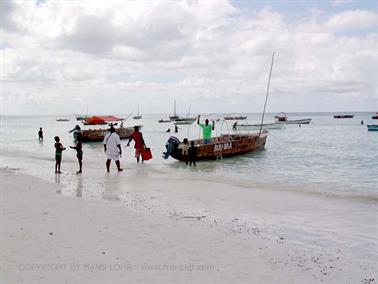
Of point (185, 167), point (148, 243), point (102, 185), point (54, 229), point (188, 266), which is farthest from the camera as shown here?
point (185, 167)

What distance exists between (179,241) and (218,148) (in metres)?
15.5

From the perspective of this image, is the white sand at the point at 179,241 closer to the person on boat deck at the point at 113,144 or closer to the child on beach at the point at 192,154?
the person on boat deck at the point at 113,144

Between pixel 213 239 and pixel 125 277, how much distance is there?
1.81 meters

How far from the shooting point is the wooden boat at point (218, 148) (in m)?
19.0

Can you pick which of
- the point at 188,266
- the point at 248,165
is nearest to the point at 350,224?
the point at 188,266

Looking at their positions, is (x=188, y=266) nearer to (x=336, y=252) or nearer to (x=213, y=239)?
(x=213, y=239)

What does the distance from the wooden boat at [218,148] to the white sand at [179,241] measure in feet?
31.4

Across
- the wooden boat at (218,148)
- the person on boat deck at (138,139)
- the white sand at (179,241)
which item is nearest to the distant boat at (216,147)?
the wooden boat at (218,148)

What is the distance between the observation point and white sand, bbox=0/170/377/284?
4.64 m

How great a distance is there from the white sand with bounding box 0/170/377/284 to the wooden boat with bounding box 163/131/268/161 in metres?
9.56

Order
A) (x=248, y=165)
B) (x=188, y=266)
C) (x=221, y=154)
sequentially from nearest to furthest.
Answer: (x=188, y=266)
(x=248, y=165)
(x=221, y=154)

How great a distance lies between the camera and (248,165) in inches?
789

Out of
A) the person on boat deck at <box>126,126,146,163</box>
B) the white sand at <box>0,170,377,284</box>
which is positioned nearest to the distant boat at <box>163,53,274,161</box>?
the person on boat deck at <box>126,126,146,163</box>

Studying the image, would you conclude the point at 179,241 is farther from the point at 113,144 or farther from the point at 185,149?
the point at 185,149
